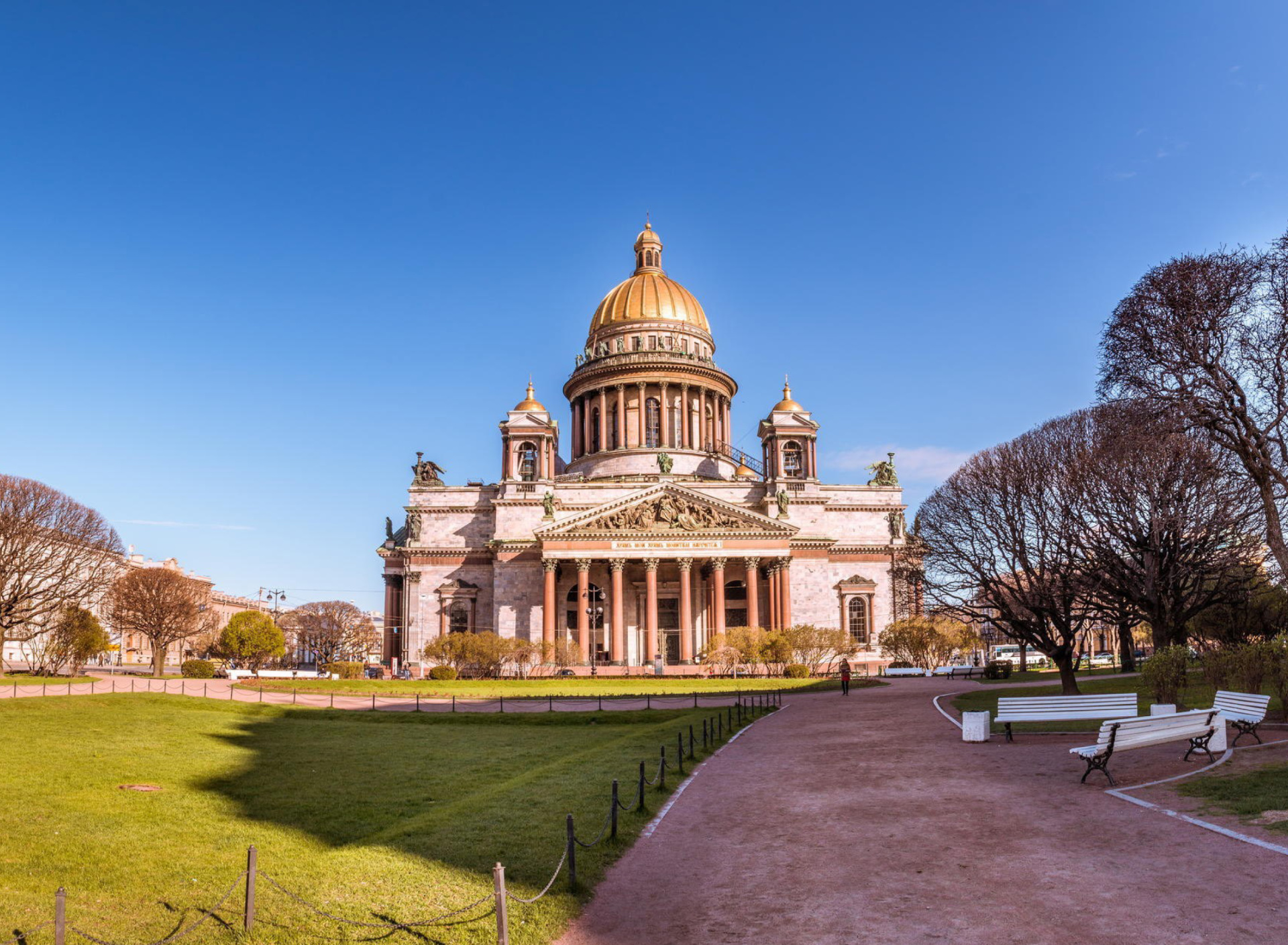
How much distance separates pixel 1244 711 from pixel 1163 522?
19.3 m

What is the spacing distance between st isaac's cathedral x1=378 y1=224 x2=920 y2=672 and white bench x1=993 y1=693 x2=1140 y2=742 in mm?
43893

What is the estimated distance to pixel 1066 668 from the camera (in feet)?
117

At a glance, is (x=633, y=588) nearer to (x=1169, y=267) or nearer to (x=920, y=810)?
(x=1169, y=267)

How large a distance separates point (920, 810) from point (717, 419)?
2928 inches

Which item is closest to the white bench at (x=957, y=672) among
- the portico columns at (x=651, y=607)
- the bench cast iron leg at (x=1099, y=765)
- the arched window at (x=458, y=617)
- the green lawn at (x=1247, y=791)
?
the portico columns at (x=651, y=607)

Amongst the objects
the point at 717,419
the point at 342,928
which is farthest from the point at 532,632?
the point at 342,928

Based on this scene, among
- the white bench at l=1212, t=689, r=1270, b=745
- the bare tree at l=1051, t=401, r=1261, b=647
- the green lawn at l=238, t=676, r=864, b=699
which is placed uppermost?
the bare tree at l=1051, t=401, r=1261, b=647

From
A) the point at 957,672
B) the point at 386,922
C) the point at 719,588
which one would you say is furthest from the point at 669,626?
the point at 386,922

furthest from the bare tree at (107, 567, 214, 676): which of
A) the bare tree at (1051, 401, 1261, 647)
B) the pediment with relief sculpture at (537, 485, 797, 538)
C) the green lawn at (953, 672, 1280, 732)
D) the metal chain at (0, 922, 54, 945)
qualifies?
the metal chain at (0, 922, 54, 945)

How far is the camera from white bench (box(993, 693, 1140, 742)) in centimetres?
2216

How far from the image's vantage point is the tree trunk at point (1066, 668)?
3500 centimetres

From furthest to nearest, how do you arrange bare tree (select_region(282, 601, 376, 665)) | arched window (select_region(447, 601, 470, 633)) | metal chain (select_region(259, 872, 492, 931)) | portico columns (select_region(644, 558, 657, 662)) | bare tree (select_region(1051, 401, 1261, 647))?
bare tree (select_region(282, 601, 376, 665)) → arched window (select_region(447, 601, 470, 633)) → portico columns (select_region(644, 558, 657, 662)) → bare tree (select_region(1051, 401, 1261, 647)) → metal chain (select_region(259, 872, 492, 931))

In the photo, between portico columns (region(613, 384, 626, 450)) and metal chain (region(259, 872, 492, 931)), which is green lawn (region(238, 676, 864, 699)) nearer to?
portico columns (region(613, 384, 626, 450))

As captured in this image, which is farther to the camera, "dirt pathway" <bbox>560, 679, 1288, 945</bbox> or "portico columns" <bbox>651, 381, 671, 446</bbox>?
"portico columns" <bbox>651, 381, 671, 446</bbox>
